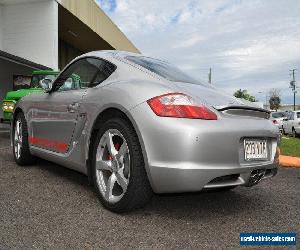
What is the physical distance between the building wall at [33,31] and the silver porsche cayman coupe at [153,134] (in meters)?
15.7

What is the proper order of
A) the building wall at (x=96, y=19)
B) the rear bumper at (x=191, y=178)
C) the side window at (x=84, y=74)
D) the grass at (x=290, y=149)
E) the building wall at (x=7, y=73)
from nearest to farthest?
the rear bumper at (x=191, y=178) < the side window at (x=84, y=74) < the grass at (x=290, y=149) < the building wall at (x=7, y=73) < the building wall at (x=96, y=19)

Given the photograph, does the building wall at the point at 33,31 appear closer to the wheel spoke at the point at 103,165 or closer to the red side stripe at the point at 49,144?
the red side stripe at the point at 49,144

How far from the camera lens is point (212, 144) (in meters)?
3.03

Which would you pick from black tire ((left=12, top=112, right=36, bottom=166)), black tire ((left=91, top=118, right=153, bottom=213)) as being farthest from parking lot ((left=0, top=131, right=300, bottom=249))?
black tire ((left=12, top=112, right=36, bottom=166))

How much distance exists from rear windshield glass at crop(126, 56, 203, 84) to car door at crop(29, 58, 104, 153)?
0.46 m

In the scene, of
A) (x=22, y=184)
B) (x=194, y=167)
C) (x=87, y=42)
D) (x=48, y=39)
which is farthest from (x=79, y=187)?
(x=87, y=42)

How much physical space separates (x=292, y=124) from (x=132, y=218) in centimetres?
1965

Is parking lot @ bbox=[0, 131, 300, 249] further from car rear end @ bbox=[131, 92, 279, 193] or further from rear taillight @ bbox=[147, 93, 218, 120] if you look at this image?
rear taillight @ bbox=[147, 93, 218, 120]

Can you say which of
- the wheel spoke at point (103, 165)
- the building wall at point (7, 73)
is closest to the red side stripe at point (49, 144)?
the wheel spoke at point (103, 165)

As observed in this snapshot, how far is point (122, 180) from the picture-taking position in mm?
3328

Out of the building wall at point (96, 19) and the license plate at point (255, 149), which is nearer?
the license plate at point (255, 149)

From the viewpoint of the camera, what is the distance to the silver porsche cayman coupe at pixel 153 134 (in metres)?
3.03

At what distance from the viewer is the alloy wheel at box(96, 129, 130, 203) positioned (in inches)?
132

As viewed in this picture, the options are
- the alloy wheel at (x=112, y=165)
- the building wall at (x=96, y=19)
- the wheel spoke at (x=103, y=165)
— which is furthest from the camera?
the building wall at (x=96, y=19)
